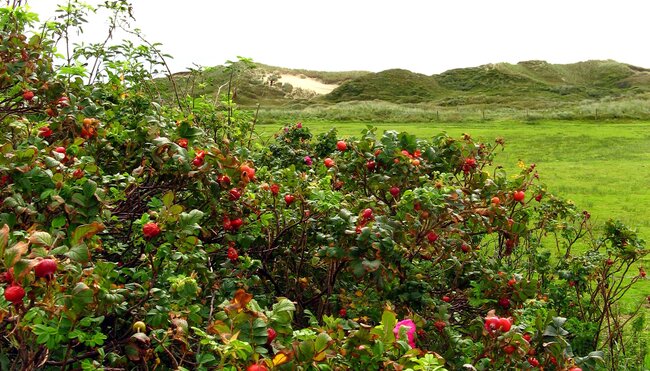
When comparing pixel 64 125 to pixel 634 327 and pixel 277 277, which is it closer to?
pixel 277 277

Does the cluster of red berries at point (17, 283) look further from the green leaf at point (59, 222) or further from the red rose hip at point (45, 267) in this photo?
the green leaf at point (59, 222)

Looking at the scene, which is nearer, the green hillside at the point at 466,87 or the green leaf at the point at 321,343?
the green leaf at the point at 321,343

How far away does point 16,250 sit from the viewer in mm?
1280

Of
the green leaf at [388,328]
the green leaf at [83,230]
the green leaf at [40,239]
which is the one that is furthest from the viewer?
the green leaf at [388,328]

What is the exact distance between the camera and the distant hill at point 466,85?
7225 cm

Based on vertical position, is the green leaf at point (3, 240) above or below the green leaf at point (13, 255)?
above

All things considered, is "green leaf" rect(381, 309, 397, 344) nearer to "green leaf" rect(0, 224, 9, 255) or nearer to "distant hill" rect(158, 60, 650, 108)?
"green leaf" rect(0, 224, 9, 255)

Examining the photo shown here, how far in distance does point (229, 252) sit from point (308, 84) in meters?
92.5

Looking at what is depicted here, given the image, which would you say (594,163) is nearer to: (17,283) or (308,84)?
(17,283)

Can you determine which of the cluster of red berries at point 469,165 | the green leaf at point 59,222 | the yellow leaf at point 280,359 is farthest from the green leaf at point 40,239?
the cluster of red berries at point 469,165

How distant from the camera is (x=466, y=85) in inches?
3541

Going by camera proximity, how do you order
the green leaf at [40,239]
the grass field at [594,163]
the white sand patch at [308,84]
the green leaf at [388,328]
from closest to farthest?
1. the green leaf at [40,239]
2. the green leaf at [388,328]
3. the grass field at [594,163]
4. the white sand patch at [308,84]

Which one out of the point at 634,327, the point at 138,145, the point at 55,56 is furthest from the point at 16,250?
the point at 634,327

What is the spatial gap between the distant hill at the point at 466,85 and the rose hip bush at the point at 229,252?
202 feet
